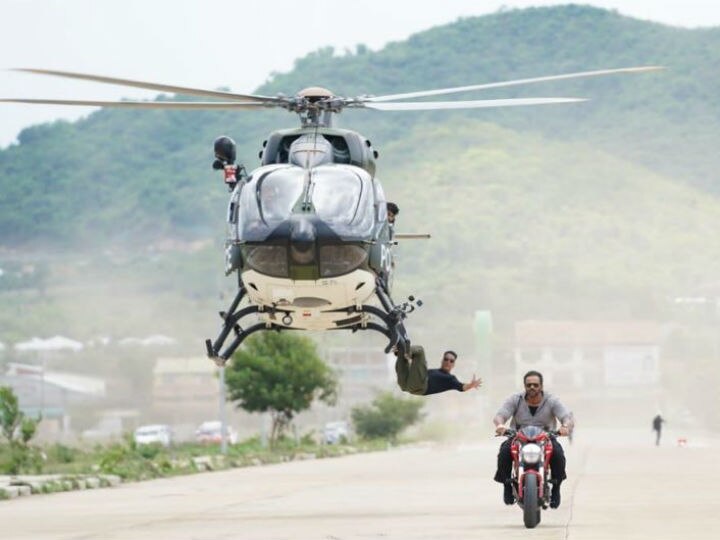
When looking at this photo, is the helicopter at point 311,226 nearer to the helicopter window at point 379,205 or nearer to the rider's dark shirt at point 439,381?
the helicopter window at point 379,205

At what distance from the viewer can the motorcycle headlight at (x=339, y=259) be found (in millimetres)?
22578

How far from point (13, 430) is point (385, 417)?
213 ft

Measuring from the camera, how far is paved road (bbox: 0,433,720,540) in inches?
805

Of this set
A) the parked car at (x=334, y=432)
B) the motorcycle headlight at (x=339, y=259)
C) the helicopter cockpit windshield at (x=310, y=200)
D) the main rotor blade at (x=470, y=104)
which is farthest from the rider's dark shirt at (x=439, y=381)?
the parked car at (x=334, y=432)

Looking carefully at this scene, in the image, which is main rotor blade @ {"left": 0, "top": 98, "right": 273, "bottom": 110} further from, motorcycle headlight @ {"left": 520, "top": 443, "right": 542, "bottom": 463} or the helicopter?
motorcycle headlight @ {"left": 520, "top": 443, "right": 542, "bottom": 463}

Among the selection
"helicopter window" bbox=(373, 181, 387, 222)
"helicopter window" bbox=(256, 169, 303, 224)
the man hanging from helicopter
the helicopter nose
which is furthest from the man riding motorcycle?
"helicopter window" bbox=(256, 169, 303, 224)

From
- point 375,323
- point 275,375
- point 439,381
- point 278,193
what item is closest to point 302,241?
point 278,193

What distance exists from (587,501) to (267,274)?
7.31 m

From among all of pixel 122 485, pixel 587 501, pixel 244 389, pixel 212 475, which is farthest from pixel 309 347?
pixel 587 501

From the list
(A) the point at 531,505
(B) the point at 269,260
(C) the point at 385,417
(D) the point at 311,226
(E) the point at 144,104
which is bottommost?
(A) the point at 531,505

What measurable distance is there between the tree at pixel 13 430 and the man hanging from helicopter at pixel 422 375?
2462cm

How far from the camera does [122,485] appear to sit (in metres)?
41.8

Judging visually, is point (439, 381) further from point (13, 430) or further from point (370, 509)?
point (13, 430)

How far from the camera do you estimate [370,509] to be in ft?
86.2
